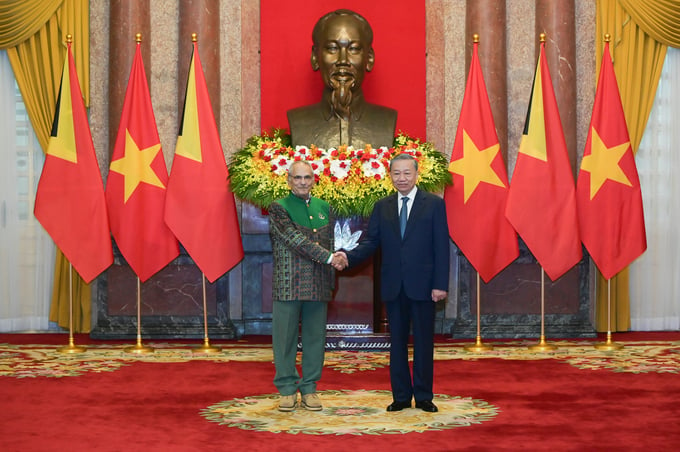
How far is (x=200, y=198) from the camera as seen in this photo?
8633 mm

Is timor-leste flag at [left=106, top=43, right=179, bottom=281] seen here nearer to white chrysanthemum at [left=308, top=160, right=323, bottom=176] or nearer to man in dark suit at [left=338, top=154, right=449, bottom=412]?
white chrysanthemum at [left=308, top=160, right=323, bottom=176]

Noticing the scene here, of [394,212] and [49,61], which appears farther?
[49,61]

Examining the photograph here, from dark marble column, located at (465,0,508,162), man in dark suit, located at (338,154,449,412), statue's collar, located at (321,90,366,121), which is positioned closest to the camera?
man in dark suit, located at (338,154,449,412)

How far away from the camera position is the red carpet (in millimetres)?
4914

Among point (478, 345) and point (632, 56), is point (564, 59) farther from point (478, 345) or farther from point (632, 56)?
point (478, 345)

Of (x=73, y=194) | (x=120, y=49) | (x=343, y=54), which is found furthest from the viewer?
(x=120, y=49)

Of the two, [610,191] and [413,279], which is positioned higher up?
[610,191]

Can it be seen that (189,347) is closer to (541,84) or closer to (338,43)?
(338,43)

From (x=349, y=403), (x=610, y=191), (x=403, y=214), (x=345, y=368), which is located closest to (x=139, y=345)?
(x=345, y=368)

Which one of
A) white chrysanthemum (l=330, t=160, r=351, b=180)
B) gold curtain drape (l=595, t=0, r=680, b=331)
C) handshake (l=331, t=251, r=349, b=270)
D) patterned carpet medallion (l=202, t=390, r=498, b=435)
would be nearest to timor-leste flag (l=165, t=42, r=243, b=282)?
white chrysanthemum (l=330, t=160, r=351, b=180)

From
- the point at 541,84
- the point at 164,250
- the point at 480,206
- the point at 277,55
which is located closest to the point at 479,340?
the point at 480,206

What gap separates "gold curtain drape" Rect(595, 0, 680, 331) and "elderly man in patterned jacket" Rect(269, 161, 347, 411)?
4985 millimetres

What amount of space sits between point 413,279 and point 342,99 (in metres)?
3.60

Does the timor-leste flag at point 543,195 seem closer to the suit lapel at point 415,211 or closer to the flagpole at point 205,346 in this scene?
the flagpole at point 205,346
